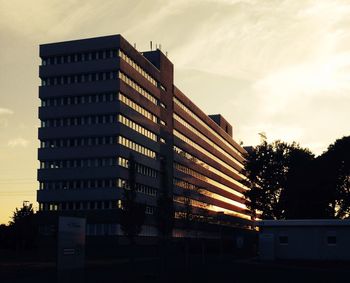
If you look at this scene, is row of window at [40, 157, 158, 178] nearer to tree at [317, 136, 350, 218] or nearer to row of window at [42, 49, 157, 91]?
row of window at [42, 49, 157, 91]

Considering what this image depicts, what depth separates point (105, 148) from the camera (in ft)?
299

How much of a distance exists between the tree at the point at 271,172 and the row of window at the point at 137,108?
1901cm

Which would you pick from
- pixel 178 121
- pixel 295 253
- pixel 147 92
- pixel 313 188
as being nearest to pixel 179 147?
pixel 178 121

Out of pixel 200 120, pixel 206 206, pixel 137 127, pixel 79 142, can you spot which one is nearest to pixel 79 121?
pixel 79 142

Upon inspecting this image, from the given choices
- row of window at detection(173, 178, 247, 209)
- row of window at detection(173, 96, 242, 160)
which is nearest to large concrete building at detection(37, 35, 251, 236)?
row of window at detection(173, 178, 247, 209)

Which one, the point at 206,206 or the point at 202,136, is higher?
the point at 202,136

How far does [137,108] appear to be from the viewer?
323 ft

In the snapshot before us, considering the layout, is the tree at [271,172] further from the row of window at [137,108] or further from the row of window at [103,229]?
the row of window at [103,229]

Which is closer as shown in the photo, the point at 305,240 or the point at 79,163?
the point at 305,240

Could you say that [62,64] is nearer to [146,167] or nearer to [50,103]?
[50,103]

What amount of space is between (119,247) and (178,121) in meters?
43.4

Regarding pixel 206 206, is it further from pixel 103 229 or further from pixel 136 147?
pixel 103 229

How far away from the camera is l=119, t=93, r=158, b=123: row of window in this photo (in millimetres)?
92562

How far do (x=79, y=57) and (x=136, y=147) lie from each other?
17715 mm
